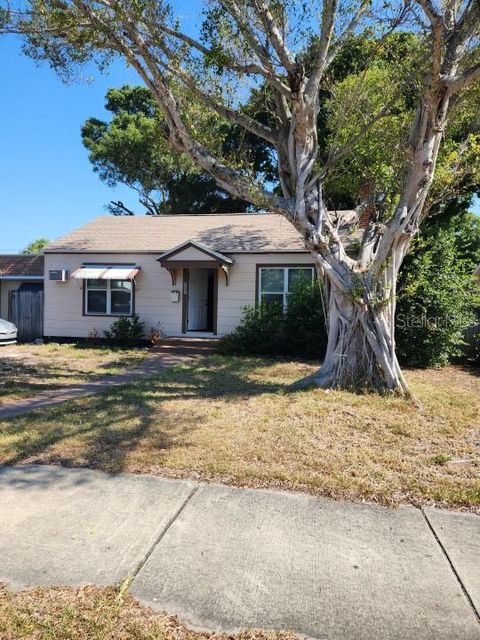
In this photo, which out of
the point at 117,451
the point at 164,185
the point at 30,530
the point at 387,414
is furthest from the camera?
the point at 164,185

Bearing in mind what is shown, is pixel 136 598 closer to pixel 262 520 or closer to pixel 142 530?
pixel 142 530

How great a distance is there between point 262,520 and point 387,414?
3385 millimetres

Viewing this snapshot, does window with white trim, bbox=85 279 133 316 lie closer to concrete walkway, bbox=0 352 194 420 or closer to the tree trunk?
concrete walkway, bbox=0 352 194 420

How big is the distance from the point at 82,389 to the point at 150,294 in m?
7.56

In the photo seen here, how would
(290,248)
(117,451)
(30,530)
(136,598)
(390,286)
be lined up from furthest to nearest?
(290,248) → (390,286) → (117,451) → (30,530) → (136,598)

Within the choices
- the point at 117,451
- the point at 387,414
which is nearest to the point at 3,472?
the point at 117,451

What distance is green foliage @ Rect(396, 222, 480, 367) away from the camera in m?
11.1

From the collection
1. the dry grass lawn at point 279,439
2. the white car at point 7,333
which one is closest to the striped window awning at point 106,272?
the white car at point 7,333

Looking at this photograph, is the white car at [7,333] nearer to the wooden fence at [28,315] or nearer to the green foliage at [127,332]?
the wooden fence at [28,315]

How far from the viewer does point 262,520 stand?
3527mm

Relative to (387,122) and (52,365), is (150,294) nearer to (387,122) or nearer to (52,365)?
(52,365)

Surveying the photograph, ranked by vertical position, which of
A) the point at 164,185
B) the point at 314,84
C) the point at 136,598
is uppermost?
the point at 164,185

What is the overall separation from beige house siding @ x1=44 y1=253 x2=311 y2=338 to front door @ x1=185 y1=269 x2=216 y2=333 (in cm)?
49

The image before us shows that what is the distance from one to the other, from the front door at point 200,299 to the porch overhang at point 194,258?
3.38 feet
